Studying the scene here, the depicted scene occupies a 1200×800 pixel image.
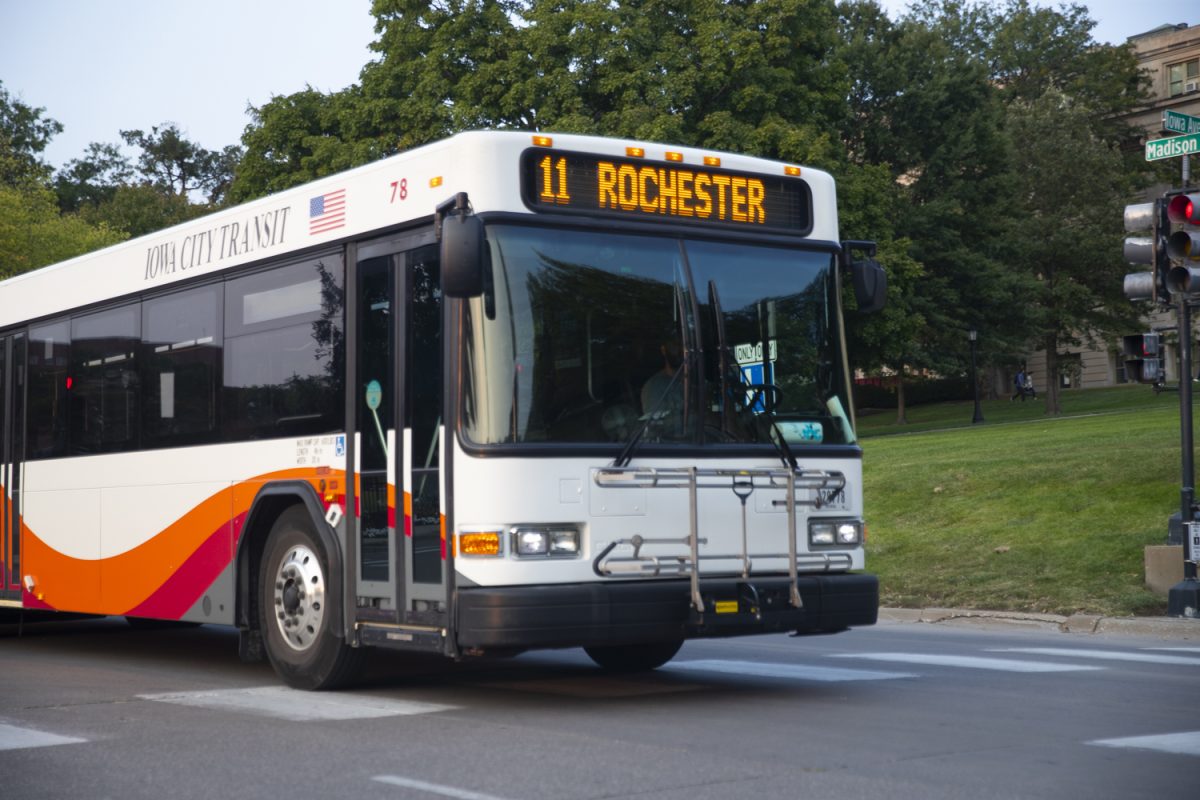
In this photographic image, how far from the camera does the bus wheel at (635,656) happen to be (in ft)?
36.6

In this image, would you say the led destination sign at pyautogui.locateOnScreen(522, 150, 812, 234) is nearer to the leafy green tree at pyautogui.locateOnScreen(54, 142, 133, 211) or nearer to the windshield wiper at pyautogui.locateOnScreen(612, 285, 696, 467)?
the windshield wiper at pyautogui.locateOnScreen(612, 285, 696, 467)

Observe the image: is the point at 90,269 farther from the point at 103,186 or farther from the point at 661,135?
the point at 103,186

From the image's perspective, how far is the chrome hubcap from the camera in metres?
9.76

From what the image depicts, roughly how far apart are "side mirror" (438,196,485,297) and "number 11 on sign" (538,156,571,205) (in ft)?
2.30

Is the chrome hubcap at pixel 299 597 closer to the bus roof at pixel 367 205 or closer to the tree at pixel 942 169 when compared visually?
the bus roof at pixel 367 205

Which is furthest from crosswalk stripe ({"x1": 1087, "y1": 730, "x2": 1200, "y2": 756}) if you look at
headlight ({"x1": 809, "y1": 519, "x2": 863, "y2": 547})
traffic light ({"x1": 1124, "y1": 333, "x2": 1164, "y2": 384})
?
traffic light ({"x1": 1124, "y1": 333, "x2": 1164, "y2": 384})

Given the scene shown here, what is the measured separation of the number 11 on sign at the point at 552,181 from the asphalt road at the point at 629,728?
2.90 metres

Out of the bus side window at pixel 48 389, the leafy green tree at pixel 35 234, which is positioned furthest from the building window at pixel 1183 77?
the bus side window at pixel 48 389

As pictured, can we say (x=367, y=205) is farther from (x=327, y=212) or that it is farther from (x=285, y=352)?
(x=285, y=352)

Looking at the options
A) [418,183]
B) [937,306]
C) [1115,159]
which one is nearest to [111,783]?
[418,183]

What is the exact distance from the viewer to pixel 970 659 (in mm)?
12023

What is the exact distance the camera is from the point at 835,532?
9516 millimetres

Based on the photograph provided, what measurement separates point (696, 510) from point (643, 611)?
683mm

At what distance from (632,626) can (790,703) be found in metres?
1.33
